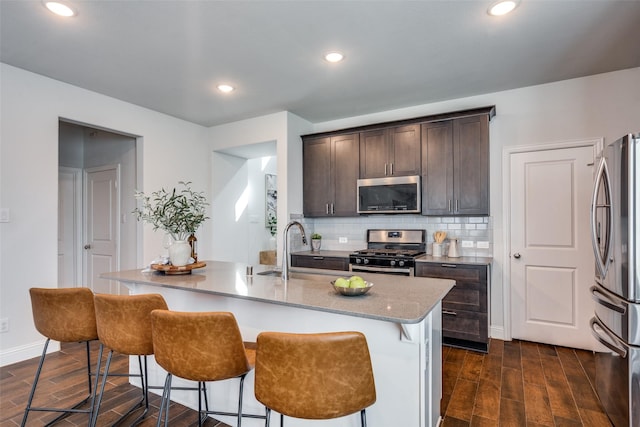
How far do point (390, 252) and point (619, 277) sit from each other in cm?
216

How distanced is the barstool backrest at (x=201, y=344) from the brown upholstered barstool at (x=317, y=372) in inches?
11.5

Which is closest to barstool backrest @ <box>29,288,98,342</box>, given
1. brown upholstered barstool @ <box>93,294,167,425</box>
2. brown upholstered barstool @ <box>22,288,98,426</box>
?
brown upholstered barstool @ <box>22,288,98,426</box>

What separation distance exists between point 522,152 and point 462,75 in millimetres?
1103

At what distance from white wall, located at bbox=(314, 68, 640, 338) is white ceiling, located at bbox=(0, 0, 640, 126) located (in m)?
0.14

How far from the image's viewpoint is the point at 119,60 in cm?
293

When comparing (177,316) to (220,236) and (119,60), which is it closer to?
(119,60)

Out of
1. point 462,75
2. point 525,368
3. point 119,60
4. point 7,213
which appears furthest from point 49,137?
point 525,368

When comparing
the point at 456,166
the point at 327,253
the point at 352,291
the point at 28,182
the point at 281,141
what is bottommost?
the point at 327,253

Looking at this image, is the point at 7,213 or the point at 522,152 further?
the point at 522,152

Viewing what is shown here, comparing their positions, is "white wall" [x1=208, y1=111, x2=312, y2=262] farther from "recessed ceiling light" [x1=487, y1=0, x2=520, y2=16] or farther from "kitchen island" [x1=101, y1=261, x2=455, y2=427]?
"recessed ceiling light" [x1=487, y1=0, x2=520, y2=16]

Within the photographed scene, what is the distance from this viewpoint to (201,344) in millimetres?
1457

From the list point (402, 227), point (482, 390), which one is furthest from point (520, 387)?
point (402, 227)

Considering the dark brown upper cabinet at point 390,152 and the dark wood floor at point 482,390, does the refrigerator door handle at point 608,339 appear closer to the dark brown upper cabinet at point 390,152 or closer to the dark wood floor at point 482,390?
the dark wood floor at point 482,390

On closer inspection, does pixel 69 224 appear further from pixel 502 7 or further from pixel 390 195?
pixel 502 7
